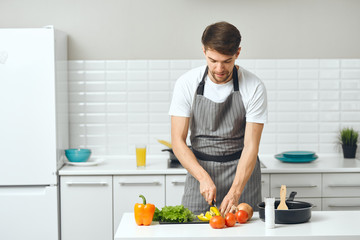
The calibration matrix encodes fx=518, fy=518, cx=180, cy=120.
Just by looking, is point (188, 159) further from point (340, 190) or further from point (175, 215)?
point (340, 190)

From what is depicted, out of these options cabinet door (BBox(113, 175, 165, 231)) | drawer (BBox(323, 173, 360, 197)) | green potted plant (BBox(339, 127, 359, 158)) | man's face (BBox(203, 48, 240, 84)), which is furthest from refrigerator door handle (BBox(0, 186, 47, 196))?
green potted plant (BBox(339, 127, 359, 158))

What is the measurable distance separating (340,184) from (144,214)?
2.05 meters

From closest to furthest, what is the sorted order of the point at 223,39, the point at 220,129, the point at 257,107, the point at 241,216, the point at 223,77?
the point at 241,216 < the point at 223,39 < the point at 223,77 < the point at 257,107 < the point at 220,129

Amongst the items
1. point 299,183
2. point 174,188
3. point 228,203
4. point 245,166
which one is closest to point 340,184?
point 299,183

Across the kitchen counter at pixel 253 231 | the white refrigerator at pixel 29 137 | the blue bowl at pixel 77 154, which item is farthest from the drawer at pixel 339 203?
the white refrigerator at pixel 29 137

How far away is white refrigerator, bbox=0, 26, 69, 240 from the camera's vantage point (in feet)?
12.7

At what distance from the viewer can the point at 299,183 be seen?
3941 millimetres

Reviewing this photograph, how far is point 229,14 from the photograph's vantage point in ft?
14.7

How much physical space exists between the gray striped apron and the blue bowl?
1283 mm

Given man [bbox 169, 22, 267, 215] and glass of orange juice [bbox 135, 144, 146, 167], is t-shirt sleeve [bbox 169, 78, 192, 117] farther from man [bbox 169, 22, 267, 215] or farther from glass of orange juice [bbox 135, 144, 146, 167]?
glass of orange juice [bbox 135, 144, 146, 167]

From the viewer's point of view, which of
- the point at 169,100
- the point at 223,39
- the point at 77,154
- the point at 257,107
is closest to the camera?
the point at 223,39

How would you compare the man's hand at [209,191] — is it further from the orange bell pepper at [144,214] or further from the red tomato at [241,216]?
the orange bell pepper at [144,214]

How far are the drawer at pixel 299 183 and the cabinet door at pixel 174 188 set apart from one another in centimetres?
69

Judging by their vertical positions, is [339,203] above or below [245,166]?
below
